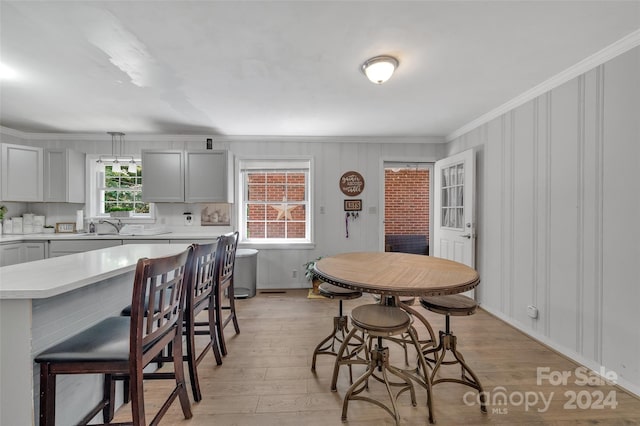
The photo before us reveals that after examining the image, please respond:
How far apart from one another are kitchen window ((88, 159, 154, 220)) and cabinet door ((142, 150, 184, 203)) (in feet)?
1.56

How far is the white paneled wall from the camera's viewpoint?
1.76 m

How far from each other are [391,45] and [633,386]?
2813mm

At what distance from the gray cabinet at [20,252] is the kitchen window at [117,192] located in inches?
31.9

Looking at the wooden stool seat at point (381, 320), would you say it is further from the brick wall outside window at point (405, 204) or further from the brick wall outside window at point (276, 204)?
the brick wall outside window at point (405, 204)

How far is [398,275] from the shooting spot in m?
1.59

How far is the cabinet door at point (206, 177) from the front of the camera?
3.75m

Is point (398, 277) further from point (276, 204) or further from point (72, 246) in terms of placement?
point (72, 246)

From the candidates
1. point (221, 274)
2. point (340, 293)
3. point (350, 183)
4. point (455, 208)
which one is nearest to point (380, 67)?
point (340, 293)

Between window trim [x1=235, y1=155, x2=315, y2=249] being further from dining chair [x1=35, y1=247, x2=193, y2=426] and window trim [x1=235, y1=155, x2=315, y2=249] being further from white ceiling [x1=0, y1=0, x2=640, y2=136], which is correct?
dining chair [x1=35, y1=247, x2=193, y2=426]

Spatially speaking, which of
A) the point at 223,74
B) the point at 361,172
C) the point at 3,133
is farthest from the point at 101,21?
the point at 3,133

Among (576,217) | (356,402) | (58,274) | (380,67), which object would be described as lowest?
(356,402)

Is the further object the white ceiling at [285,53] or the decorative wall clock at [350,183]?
the decorative wall clock at [350,183]

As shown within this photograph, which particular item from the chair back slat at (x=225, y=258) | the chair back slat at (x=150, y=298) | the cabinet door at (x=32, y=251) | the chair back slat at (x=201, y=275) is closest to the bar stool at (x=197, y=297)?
the chair back slat at (x=201, y=275)

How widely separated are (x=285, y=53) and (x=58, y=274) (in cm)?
189
